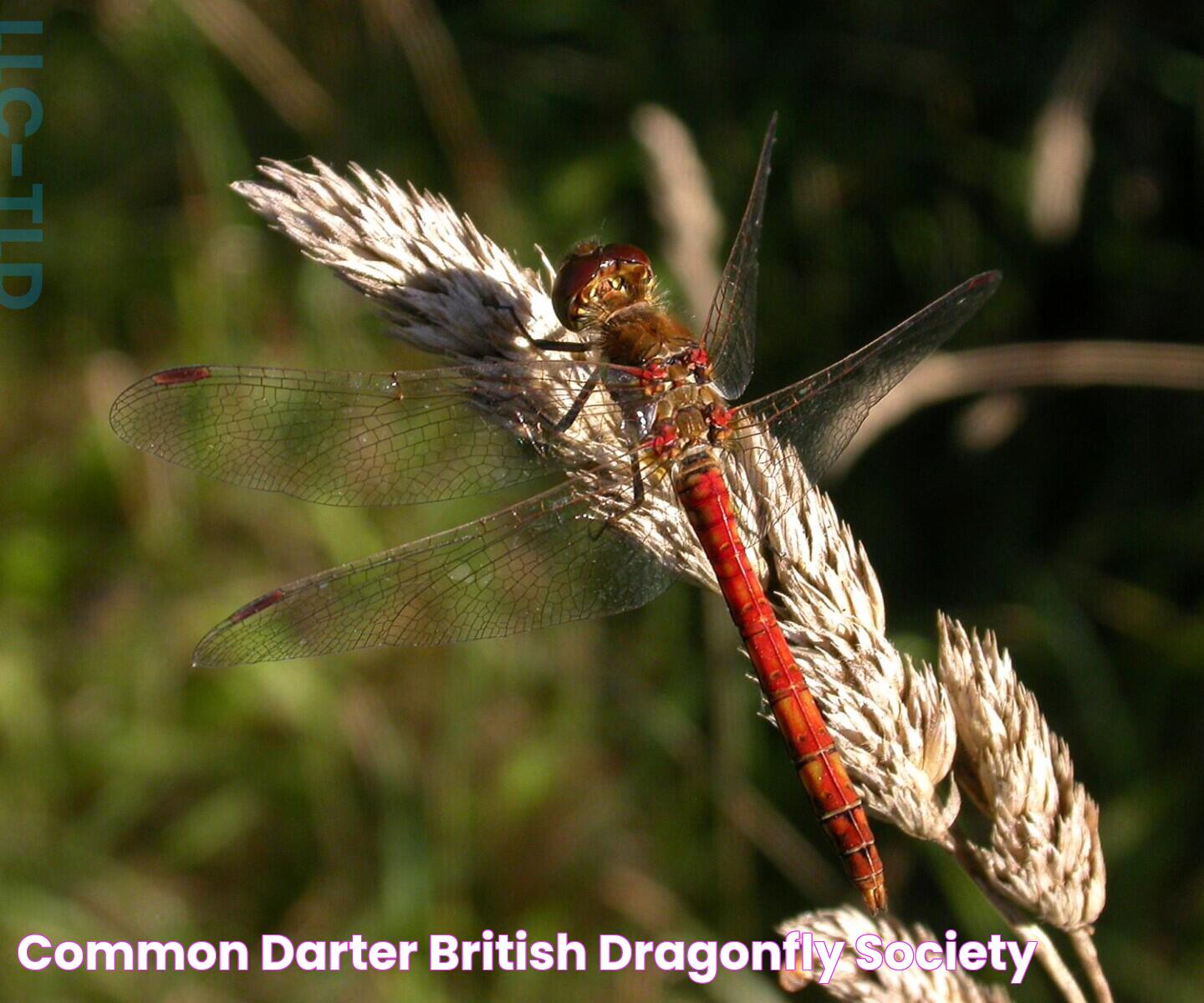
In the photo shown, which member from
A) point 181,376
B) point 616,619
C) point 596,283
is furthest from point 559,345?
point 616,619

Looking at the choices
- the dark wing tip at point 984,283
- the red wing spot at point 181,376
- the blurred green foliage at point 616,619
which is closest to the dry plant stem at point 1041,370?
the blurred green foliage at point 616,619

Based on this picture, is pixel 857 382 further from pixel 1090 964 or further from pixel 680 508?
pixel 1090 964

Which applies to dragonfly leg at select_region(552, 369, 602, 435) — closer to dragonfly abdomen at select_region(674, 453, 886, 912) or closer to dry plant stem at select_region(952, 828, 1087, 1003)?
dragonfly abdomen at select_region(674, 453, 886, 912)

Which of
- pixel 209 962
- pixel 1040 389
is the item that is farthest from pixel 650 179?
pixel 209 962

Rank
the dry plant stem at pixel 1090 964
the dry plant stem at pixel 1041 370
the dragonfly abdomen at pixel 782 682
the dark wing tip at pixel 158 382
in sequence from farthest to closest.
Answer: the dry plant stem at pixel 1041 370 → the dark wing tip at pixel 158 382 → the dragonfly abdomen at pixel 782 682 → the dry plant stem at pixel 1090 964

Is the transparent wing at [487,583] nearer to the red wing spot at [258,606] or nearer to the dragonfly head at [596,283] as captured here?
the red wing spot at [258,606]

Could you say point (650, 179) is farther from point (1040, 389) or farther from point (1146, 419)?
point (1146, 419)

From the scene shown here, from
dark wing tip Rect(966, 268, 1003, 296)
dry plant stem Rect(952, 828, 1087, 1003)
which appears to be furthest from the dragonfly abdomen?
dark wing tip Rect(966, 268, 1003, 296)
